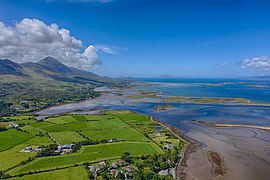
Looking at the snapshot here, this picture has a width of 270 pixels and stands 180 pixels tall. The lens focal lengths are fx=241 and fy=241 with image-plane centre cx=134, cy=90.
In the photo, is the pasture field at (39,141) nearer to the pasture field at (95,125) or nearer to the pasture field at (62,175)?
the pasture field at (95,125)

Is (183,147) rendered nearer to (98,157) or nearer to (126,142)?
(126,142)

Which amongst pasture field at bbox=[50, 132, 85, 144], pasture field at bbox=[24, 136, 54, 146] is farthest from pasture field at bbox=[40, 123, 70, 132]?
pasture field at bbox=[24, 136, 54, 146]

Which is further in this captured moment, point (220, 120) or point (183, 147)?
point (220, 120)

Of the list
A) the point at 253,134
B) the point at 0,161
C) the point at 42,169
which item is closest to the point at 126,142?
the point at 42,169

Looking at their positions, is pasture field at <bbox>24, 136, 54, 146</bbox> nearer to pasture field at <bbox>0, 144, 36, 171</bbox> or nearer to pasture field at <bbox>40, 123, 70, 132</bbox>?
pasture field at <bbox>0, 144, 36, 171</bbox>

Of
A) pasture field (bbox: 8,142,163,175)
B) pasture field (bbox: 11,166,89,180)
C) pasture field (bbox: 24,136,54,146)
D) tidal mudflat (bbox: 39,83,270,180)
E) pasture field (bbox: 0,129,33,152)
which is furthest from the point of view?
pasture field (bbox: 24,136,54,146)

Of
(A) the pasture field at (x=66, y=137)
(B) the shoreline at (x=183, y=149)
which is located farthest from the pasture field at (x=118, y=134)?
(B) the shoreline at (x=183, y=149)
